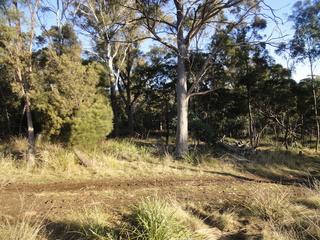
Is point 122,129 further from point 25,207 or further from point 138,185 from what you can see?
point 25,207

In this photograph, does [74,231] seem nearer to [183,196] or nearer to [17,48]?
[183,196]

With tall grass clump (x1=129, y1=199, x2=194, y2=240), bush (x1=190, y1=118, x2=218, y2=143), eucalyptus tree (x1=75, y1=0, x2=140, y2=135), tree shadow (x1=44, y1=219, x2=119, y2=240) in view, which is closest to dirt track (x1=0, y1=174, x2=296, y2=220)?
tree shadow (x1=44, y1=219, x2=119, y2=240)

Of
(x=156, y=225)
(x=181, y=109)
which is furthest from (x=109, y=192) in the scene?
(x=181, y=109)

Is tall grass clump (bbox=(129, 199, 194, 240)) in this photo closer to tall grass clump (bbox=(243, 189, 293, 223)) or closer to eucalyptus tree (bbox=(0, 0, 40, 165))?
tall grass clump (bbox=(243, 189, 293, 223))

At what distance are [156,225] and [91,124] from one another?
6.96m

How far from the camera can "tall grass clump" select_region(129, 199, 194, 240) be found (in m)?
4.86

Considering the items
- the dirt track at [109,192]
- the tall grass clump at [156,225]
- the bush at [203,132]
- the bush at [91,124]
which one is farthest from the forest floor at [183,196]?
the bush at [203,132]

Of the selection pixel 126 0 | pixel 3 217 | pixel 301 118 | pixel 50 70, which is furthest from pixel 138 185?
pixel 301 118

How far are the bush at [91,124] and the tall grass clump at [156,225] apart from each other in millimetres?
6149

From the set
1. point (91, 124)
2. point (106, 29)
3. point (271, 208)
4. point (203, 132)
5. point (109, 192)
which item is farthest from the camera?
point (106, 29)

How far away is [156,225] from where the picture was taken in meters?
4.95

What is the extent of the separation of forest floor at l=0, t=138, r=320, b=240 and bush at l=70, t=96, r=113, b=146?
116 centimetres

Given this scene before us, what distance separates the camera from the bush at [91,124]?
11.3m

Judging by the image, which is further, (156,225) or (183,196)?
(183,196)
